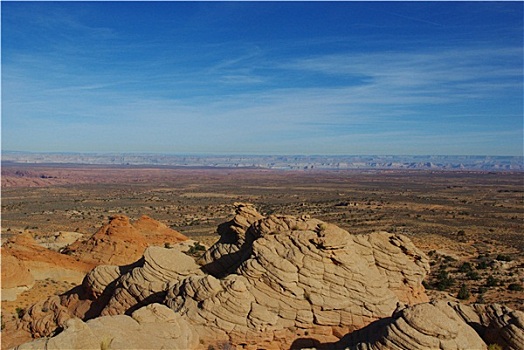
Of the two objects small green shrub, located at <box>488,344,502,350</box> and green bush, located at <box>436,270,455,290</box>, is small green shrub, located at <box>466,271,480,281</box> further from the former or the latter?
small green shrub, located at <box>488,344,502,350</box>

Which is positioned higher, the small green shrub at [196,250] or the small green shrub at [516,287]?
the small green shrub at [196,250]

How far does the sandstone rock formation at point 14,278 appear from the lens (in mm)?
24281

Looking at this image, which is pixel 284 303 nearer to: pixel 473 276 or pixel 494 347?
pixel 494 347

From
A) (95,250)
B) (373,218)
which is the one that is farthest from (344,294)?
(373,218)

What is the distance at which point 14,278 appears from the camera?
2505 cm

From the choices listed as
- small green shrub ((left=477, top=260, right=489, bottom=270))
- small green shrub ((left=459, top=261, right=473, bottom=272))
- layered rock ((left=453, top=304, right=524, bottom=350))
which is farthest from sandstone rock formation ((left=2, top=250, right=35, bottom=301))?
small green shrub ((left=477, top=260, right=489, bottom=270))

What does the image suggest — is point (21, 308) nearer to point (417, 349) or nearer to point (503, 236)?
point (417, 349)

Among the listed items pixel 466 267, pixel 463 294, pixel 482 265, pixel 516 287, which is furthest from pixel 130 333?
pixel 482 265

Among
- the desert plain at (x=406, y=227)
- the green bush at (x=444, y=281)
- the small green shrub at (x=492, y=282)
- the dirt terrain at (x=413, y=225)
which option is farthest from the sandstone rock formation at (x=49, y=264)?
the small green shrub at (x=492, y=282)

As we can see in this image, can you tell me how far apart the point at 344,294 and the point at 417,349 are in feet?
12.6

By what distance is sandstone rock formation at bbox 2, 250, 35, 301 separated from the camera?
79.7 ft

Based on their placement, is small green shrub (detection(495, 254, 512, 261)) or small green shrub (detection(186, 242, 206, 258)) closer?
small green shrub (detection(186, 242, 206, 258))

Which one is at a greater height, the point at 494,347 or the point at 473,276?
the point at 494,347

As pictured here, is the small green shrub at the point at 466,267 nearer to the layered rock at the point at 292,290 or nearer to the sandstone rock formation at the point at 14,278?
the layered rock at the point at 292,290
